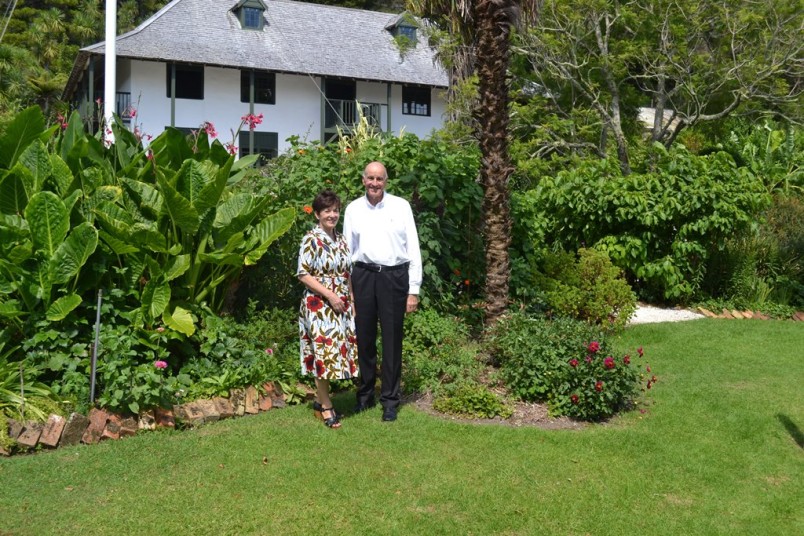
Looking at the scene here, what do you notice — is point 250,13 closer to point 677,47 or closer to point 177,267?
point 677,47

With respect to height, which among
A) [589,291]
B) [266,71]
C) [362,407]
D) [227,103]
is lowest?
[362,407]

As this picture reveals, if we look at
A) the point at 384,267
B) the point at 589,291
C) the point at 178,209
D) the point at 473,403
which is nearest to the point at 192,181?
the point at 178,209

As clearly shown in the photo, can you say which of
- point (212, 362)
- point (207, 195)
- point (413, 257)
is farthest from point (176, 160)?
point (413, 257)

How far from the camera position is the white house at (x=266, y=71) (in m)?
28.1

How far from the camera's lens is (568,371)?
611cm

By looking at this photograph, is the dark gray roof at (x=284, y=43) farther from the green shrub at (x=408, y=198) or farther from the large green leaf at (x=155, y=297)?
the large green leaf at (x=155, y=297)

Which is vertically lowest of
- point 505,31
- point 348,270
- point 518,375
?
point 518,375

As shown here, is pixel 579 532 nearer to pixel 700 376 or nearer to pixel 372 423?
pixel 372 423

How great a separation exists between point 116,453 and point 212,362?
1252mm

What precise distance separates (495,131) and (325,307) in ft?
7.96

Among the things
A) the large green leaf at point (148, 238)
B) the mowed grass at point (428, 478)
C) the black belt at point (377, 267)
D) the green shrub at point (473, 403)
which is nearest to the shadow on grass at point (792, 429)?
the mowed grass at point (428, 478)

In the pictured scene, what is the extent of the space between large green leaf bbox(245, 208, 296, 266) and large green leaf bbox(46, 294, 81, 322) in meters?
1.45

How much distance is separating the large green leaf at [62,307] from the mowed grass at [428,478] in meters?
0.97

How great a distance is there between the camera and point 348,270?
591 cm
